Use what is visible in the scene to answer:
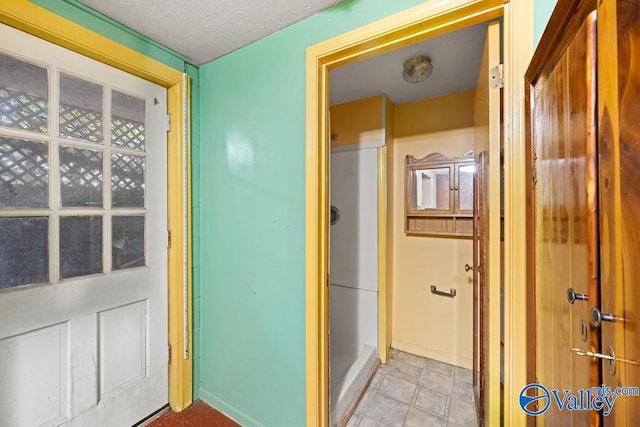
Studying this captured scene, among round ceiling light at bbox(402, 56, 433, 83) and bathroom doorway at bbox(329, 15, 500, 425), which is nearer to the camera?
round ceiling light at bbox(402, 56, 433, 83)

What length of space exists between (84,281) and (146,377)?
2.21 ft

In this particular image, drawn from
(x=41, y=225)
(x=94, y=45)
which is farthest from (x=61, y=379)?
(x=94, y=45)

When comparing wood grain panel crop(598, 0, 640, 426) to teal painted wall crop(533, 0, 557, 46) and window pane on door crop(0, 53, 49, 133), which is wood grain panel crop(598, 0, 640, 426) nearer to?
teal painted wall crop(533, 0, 557, 46)

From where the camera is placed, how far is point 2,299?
1021mm

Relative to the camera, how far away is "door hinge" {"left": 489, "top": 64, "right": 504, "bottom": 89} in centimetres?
92

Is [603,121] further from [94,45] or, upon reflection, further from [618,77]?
[94,45]

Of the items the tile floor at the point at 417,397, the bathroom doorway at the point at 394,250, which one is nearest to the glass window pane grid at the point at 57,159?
the bathroom doorway at the point at 394,250

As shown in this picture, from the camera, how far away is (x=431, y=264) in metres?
2.23

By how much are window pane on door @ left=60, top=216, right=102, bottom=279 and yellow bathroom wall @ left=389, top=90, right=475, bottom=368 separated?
2152mm

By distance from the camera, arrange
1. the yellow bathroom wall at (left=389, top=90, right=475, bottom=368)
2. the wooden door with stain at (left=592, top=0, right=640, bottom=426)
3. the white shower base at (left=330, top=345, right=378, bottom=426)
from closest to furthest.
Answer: the wooden door with stain at (left=592, top=0, right=640, bottom=426), the white shower base at (left=330, top=345, right=378, bottom=426), the yellow bathroom wall at (left=389, top=90, right=475, bottom=368)

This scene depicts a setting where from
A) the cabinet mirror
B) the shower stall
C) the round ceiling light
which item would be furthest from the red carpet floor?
the round ceiling light

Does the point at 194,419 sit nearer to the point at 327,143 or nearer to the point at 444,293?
the point at 327,143

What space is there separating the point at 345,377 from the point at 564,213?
182 cm

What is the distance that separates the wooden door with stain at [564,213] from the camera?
46cm
